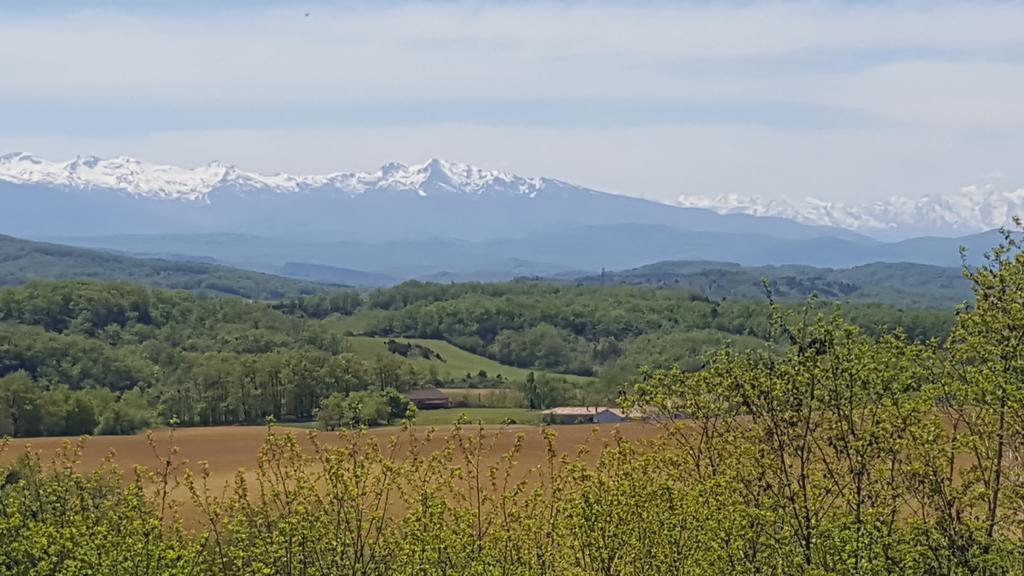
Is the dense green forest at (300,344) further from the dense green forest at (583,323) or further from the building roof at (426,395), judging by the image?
the building roof at (426,395)

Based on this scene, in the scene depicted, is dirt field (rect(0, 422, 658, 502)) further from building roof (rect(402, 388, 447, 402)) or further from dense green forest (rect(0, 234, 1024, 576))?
building roof (rect(402, 388, 447, 402))

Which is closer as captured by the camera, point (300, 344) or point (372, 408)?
point (372, 408)

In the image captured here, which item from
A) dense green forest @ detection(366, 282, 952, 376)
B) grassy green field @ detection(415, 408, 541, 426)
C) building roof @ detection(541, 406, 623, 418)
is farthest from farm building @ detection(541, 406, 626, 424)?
dense green forest @ detection(366, 282, 952, 376)

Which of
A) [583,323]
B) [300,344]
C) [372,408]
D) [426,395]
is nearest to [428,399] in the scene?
[426,395]

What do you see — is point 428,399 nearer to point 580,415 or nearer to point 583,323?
point 580,415

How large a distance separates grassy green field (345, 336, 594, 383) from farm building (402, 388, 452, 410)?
18010mm

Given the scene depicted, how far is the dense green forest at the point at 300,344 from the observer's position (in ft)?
291

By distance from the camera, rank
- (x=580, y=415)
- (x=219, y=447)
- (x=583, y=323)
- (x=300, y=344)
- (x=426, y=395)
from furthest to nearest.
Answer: (x=583, y=323), (x=300, y=344), (x=426, y=395), (x=580, y=415), (x=219, y=447)

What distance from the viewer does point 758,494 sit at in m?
17.7

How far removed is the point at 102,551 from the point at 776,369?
407 inches

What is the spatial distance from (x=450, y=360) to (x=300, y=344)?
2309 cm

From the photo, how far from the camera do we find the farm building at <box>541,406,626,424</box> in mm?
82750

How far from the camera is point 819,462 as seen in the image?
58.8 ft

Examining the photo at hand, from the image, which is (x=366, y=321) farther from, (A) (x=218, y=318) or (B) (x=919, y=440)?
(B) (x=919, y=440)
